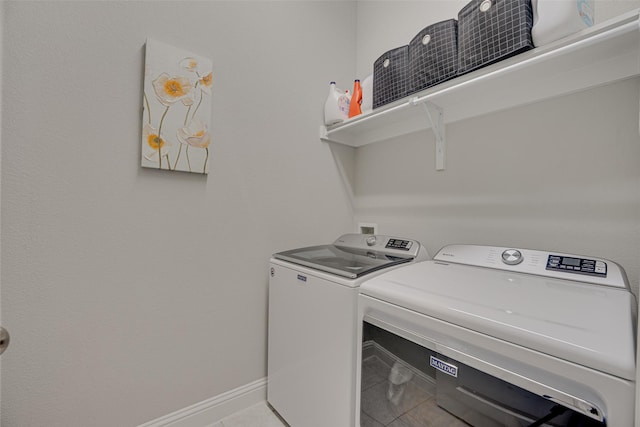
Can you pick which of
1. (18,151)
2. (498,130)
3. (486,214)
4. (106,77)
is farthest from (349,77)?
(18,151)

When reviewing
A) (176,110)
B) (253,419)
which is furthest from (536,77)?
(253,419)

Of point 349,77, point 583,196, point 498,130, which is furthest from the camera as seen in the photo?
point 349,77

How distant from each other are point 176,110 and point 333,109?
0.96 m

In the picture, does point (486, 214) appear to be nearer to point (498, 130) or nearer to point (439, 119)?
point (498, 130)

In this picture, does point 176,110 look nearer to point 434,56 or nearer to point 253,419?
point 434,56

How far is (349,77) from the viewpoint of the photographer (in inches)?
82.0

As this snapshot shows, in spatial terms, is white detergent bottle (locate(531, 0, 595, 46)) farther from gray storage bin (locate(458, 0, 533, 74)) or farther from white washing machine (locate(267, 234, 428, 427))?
white washing machine (locate(267, 234, 428, 427))

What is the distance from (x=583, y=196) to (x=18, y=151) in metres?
2.25

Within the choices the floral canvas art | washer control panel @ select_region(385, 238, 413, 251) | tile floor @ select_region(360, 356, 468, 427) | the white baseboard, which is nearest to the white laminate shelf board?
washer control panel @ select_region(385, 238, 413, 251)

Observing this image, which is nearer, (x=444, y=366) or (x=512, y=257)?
(x=444, y=366)

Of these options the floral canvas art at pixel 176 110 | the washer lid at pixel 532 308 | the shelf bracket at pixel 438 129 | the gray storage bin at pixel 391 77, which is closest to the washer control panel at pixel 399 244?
the washer lid at pixel 532 308

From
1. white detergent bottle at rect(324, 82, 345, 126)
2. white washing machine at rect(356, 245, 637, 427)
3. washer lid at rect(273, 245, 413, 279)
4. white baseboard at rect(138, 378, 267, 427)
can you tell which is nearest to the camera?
white washing machine at rect(356, 245, 637, 427)

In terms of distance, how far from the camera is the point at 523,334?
62 cm

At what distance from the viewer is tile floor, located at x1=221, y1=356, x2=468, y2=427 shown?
0.81m
